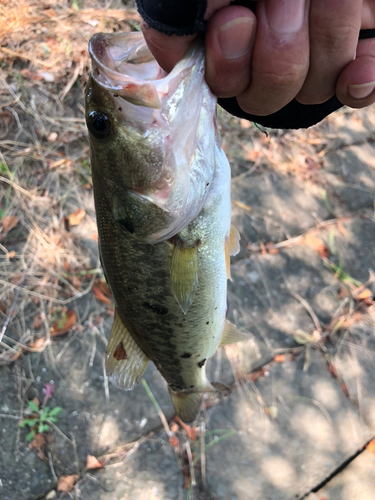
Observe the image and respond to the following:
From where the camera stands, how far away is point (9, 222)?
2602 millimetres

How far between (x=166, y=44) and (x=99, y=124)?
294mm

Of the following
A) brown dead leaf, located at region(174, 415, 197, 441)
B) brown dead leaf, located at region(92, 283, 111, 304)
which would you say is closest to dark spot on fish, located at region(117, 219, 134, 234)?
brown dead leaf, located at region(92, 283, 111, 304)

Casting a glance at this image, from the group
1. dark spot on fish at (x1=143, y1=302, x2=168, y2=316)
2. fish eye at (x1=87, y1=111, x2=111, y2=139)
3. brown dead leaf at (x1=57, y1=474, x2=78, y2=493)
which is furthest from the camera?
brown dead leaf at (x1=57, y1=474, x2=78, y2=493)

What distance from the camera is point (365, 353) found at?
250cm

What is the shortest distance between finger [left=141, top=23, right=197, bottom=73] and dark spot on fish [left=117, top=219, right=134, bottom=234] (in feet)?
1.54

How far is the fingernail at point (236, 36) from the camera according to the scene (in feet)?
2.41

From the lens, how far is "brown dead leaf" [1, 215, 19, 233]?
2.59 metres

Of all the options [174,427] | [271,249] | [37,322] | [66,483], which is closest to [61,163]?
[37,322]

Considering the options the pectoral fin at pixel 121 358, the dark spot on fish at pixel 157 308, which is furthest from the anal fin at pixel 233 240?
the pectoral fin at pixel 121 358

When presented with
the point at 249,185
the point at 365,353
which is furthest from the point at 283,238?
the point at 365,353

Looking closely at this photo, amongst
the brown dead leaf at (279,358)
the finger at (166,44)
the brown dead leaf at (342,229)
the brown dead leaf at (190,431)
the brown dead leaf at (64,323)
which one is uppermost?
the finger at (166,44)

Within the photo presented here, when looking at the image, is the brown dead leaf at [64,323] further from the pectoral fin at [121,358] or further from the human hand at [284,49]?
the human hand at [284,49]

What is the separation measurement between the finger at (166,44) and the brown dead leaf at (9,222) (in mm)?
2191

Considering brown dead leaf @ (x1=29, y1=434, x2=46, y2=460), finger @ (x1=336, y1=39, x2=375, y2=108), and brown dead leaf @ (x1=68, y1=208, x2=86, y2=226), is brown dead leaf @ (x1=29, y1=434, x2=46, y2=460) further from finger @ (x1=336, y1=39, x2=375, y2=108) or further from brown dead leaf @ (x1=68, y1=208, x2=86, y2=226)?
finger @ (x1=336, y1=39, x2=375, y2=108)
